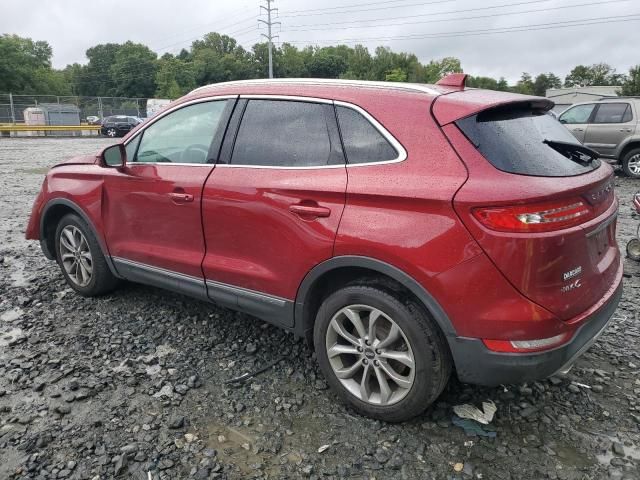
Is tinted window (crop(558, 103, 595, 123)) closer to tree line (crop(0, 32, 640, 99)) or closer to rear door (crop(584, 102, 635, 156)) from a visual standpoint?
rear door (crop(584, 102, 635, 156))

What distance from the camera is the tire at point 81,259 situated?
13.8ft

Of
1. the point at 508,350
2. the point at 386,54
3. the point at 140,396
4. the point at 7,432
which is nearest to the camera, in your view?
the point at 508,350

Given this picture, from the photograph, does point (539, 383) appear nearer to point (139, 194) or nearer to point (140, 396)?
point (140, 396)

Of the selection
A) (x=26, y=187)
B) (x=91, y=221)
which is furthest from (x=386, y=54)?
(x=91, y=221)

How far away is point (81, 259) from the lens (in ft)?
14.1

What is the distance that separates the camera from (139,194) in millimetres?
3680

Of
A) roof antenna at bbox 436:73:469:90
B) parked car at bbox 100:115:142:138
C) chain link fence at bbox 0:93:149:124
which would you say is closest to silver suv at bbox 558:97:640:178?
roof antenna at bbox 436:73:469:90

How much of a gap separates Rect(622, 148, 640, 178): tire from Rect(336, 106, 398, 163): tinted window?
11.1 meters

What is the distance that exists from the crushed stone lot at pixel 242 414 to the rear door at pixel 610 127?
9194 millimetres

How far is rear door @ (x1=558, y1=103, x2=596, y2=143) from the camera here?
39.7 ft

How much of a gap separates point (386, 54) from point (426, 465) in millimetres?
93780

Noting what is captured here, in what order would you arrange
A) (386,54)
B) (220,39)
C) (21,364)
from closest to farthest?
(21,364) < (386,54) < (220,39)

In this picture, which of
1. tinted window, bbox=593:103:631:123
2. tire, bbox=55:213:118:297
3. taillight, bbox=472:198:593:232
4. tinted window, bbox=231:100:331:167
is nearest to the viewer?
taillight, bbox=472:198:593:232

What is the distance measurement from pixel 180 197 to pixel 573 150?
94.8 inches
